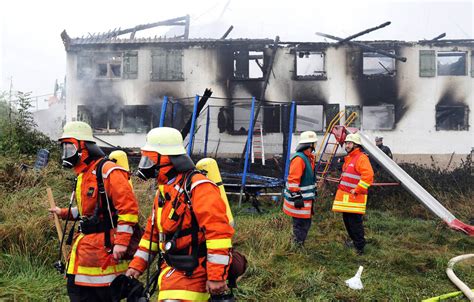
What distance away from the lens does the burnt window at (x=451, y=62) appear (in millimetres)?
17375

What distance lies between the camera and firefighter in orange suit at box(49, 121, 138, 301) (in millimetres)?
2957

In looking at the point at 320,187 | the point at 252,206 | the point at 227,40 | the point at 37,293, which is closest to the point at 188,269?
the point at 37,293

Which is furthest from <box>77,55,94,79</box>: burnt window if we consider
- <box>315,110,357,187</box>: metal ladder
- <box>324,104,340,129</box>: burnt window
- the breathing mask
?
the breathing mask

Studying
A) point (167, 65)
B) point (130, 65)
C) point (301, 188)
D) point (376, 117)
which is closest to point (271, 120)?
point (167, 65)

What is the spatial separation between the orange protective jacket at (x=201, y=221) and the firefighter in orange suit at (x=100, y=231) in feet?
1.03

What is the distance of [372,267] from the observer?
5387 mm

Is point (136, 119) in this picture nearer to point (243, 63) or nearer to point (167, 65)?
point (167, 65)

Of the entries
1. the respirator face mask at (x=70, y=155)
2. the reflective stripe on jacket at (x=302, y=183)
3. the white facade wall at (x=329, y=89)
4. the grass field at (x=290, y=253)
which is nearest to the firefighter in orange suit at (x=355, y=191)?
the grass field at (x=290, y=253)

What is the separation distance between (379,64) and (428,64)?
129 inches

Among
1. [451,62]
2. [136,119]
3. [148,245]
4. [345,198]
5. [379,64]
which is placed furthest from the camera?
[379,64]

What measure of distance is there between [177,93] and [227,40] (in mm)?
3025

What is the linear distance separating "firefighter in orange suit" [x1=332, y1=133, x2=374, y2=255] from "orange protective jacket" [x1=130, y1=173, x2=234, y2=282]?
3702 mm

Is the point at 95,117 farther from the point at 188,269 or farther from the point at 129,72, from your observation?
the point at 188,269

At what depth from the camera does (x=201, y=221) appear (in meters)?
2.41
